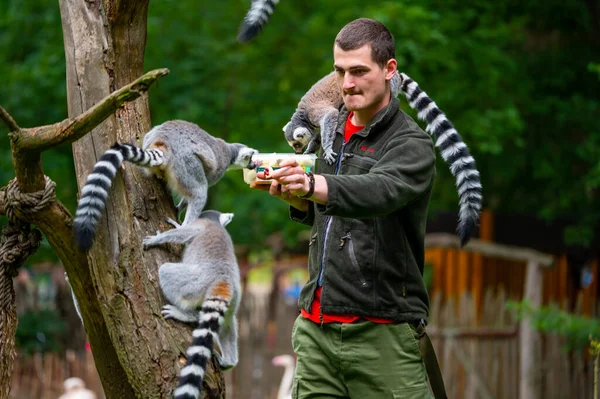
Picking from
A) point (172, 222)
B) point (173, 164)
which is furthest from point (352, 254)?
point (173, 164)

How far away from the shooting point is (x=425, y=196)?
3.17m

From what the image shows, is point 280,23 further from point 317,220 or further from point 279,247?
point 317,220

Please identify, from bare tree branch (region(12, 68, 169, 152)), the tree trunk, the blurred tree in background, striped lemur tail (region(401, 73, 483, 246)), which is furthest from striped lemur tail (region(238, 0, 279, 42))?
the blurred tree in background

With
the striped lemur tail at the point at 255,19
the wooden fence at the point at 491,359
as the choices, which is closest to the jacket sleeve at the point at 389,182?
the striped lemur tail at the point at 255,19

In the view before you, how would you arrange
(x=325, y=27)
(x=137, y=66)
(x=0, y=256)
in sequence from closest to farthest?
(x=0, y=256) < (x=137, y=66) < (x=325, y=27)

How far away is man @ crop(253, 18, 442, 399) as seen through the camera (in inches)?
121

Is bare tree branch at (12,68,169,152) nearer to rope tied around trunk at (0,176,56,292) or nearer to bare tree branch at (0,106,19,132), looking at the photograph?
bare tree branch at (0,106,19,132)

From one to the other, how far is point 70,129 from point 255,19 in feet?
5.15

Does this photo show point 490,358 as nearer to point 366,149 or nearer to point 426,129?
point 426,129

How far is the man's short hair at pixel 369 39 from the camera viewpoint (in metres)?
3.06

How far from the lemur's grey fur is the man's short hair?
111 centimetres

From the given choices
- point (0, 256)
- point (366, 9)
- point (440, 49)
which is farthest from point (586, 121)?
point (0, 256)

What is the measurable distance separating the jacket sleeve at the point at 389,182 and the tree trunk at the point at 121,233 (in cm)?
112

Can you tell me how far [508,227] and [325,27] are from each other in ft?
11.5
